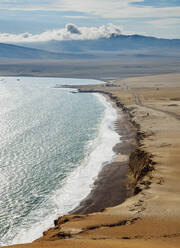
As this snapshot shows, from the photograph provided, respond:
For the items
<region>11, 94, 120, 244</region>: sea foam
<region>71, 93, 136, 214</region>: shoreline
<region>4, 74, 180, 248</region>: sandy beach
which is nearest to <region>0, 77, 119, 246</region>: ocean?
<region>11, 94, 120, 244</region>: sea foam

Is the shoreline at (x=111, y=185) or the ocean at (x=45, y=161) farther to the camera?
the shoreline at (x=111, y=185)


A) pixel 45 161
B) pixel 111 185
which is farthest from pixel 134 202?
pixel 45 161

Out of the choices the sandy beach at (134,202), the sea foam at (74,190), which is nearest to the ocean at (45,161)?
the sea foam at (74,190)

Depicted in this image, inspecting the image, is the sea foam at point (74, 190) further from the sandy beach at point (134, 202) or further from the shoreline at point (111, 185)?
the sandy beach at point (134, 202)

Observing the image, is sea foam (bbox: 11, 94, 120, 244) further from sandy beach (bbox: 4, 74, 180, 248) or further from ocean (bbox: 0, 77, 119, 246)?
sandy beach (bbox: 4, 74, 180, 248)

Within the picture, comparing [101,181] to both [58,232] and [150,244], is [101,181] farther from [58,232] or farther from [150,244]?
[150,244]

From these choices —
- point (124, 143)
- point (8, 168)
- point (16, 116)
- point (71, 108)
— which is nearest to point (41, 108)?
point (71, 108)

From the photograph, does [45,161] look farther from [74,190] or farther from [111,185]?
[111,185]
